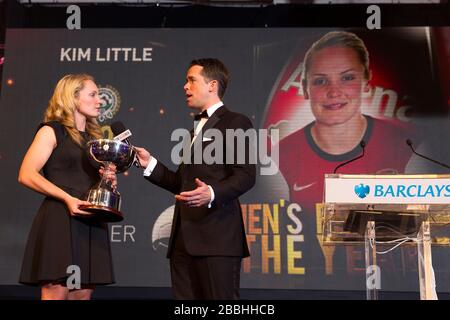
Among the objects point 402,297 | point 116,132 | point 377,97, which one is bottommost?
point 402,297

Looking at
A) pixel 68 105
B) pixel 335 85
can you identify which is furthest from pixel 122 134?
pixel 335 85

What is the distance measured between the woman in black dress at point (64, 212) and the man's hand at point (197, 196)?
441 mm

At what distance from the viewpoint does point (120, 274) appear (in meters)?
5.34

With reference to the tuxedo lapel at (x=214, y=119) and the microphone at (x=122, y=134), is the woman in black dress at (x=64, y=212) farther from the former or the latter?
the tuxedo lapel at (x=214, y=119)

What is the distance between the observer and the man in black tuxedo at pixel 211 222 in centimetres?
279

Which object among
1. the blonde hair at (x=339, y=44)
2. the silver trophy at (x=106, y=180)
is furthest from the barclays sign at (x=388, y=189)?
the blonde hair at (x=339, y=44)

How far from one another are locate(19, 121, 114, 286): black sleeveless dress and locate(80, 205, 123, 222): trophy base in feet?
0.18

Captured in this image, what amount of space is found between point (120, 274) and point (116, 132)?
2.29 m

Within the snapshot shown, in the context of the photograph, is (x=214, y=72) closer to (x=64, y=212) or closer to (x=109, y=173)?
(x=109, y=173)

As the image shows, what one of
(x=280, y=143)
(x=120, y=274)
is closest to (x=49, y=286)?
(x=120, y=274)
